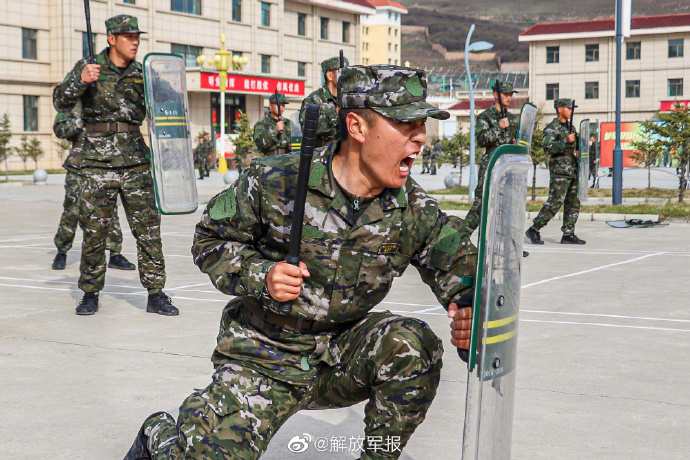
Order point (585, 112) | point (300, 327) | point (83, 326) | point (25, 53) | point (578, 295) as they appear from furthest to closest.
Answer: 1. point (585, 112)
2. point (25, 53)
3. point (578, 295)
4. point (83, 326)
5. point (300, 327)

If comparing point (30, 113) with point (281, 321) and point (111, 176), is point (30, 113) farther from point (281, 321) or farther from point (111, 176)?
point (281, 321)

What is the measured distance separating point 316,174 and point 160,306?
398 cm

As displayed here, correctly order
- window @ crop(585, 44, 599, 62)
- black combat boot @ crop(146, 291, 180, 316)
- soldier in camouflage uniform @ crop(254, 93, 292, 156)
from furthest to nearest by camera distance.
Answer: window @ crop(585, 44, 599, 62) → soldier in camouflage uniform @ crop(254, 93, 292, 156) → black combat boot @ crop(146, 291, 180, 316)

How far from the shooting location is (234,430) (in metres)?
2.73

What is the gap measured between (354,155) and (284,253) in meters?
0.41

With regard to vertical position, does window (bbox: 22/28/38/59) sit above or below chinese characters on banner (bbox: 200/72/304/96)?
above

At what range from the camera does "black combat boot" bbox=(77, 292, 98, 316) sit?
6547mm

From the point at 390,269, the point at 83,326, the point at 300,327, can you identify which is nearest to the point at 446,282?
the point at 390,269

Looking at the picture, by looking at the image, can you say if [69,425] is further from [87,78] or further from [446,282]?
[87,78]

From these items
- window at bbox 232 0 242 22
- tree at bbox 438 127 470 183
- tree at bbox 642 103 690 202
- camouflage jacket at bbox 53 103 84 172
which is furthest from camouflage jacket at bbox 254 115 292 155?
window at bbox 232 0 242 22

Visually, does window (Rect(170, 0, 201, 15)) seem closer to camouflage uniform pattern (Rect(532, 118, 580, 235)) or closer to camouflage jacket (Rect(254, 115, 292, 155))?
camouflage jacket (Rect(254, 115, 292, 155))

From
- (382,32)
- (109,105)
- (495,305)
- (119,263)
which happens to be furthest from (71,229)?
(382,32)

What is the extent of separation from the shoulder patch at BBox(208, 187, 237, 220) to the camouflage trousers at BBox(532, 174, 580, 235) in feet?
31.6

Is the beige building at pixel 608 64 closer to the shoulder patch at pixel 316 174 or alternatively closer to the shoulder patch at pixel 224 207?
the shoulder patch at pixel 316 174
